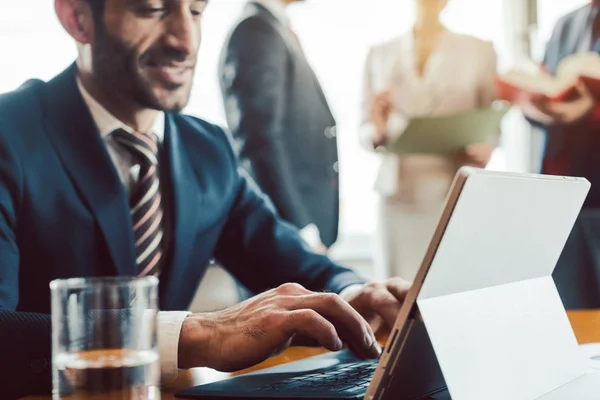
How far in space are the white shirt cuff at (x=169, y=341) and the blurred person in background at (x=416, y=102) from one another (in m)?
2.16

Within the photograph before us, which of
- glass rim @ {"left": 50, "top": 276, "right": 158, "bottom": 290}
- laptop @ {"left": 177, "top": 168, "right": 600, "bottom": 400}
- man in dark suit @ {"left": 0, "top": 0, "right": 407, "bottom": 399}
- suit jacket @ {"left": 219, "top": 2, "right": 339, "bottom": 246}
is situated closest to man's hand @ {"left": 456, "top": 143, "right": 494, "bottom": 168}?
suit jacket @ {"left": 219, "top": 2, "right": 339, "bottom": 246}

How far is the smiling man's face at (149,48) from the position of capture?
167cm

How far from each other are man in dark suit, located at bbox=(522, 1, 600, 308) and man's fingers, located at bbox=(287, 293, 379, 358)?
2.18 meters

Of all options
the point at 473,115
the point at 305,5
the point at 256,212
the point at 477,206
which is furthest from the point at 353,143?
the point at 477,206

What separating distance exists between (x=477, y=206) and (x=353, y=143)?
2.68m

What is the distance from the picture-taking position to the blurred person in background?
295 centimetres

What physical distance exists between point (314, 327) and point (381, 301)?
1.15 feet

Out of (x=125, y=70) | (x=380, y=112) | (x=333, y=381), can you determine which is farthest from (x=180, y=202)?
(x=380, y=112)

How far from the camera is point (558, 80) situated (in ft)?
9.98

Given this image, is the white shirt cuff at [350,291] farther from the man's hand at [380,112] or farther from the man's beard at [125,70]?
the man's hand at [380,112]

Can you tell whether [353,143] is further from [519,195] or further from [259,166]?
[519,195]

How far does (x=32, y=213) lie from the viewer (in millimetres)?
1274

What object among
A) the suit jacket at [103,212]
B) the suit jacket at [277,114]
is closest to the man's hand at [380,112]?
the suit jacket at [277,114]

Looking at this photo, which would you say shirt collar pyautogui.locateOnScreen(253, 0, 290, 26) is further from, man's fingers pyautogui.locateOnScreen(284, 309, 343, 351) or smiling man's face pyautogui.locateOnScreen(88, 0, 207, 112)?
man's fingers pyautogui.locateOnScreen(284, 309, 343, 351)
